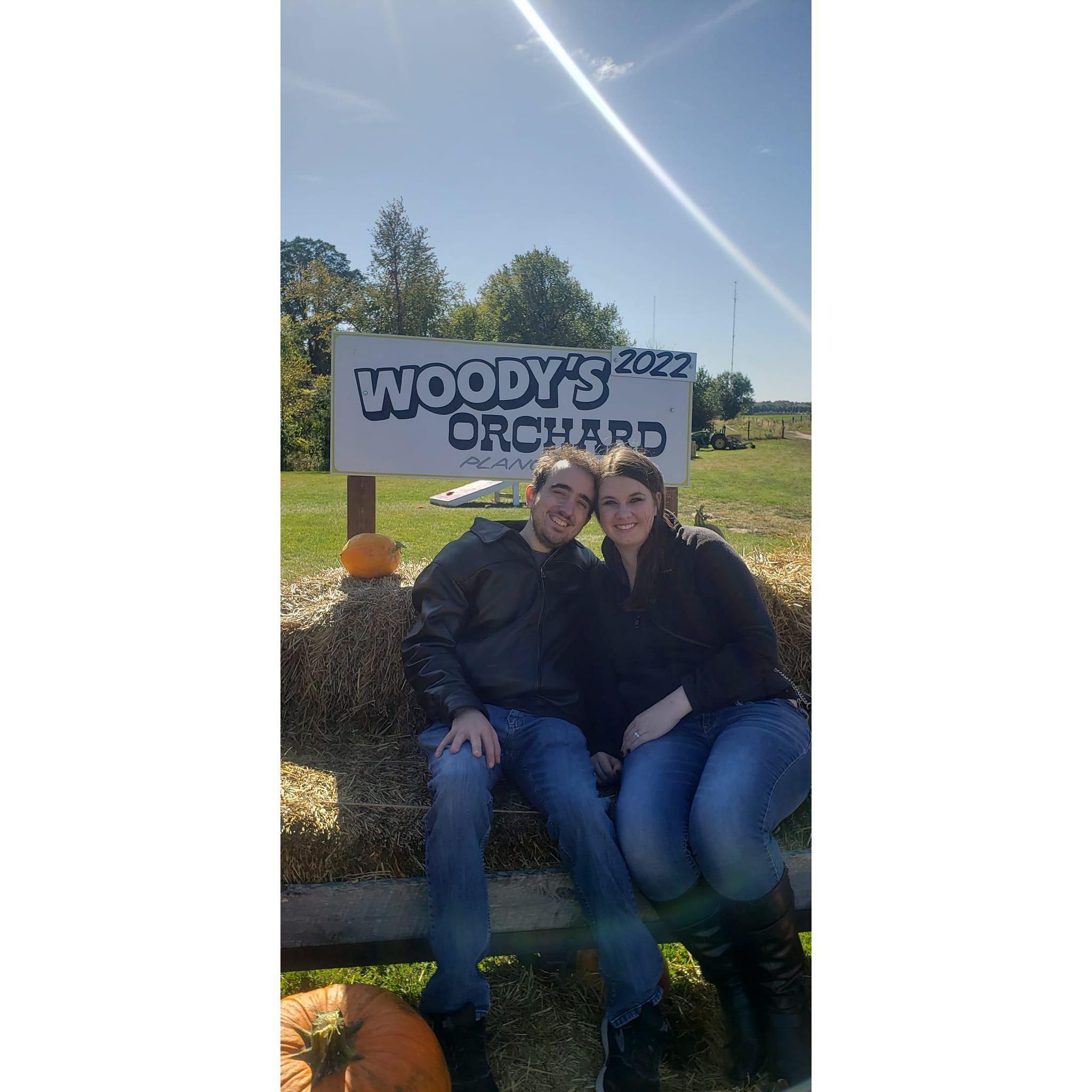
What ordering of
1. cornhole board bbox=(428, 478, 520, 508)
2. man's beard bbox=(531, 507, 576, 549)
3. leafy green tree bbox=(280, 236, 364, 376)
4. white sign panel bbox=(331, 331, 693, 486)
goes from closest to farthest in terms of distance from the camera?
1. man's beard bbox=(531, 507, 576, 549)
2. leafy green tree bbox=(280, 236, 364, 376)
3. white sign panel bbox=(331, 331, 693, 486)
4. cornhole board bbox=(428, 478, 520, 508)

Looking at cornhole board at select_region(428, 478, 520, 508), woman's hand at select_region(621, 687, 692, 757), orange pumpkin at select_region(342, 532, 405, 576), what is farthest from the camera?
orange pumpkin at select_region(342, 532, 405, 576)

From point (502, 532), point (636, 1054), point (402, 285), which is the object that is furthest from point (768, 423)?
point (636, 1054)

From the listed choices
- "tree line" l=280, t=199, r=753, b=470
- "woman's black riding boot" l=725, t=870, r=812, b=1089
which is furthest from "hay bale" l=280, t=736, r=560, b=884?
"tree line" l=280, t=199, r=753, b=470

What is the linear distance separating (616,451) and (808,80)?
0.95m

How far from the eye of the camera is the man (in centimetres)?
144

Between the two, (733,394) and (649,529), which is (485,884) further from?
(733,394)

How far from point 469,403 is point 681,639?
980 millimetres

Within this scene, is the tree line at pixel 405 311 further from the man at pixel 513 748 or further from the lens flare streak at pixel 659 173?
the man at pixel 513 748

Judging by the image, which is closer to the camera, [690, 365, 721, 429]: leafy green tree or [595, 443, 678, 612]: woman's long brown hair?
[595, 443, 678, 612]: woman's long brown hair

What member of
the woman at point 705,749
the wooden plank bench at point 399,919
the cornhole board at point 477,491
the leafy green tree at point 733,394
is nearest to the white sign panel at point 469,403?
the cornhole board at point 477,491

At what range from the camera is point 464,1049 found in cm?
140

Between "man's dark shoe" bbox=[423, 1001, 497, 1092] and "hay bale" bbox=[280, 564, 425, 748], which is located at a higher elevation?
"hay bale" bbox=[280, 564, 425, 748]

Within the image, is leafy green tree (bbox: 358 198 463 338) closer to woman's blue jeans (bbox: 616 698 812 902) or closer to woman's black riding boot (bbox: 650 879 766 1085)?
woman's blue jeans (bbox: 616 698 812 902)
